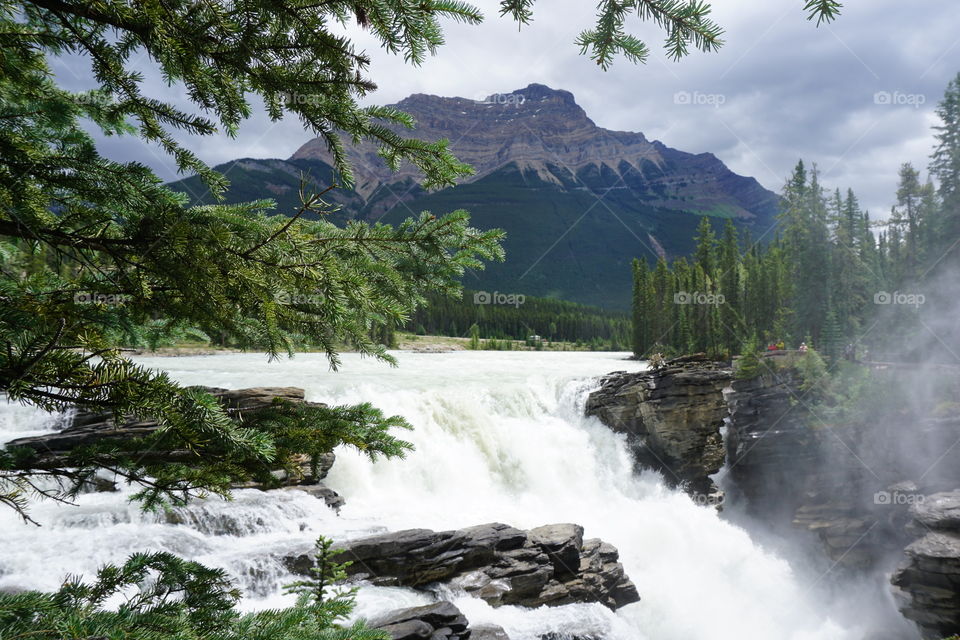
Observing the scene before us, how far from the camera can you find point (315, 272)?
2732 millimetres

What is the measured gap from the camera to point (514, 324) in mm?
102312

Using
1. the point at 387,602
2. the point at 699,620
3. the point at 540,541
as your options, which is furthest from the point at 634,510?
the point at 387,602

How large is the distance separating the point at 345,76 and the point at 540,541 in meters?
11.2

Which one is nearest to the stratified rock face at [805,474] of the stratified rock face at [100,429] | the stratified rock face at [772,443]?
the stratified rock face at [772,443]

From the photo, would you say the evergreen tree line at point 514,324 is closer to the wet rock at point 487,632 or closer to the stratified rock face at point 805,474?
the stratified rock face at point 805,474

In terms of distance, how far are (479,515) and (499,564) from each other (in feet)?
12.6

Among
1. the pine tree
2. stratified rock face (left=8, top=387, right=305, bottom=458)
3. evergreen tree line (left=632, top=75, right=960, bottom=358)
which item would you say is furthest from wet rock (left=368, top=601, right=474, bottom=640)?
the pine tree

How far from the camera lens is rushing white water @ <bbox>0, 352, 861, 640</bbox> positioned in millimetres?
7773

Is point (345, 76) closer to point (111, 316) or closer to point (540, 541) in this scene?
point (111, 316)

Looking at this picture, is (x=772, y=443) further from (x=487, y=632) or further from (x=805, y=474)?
(x=487, y=632)

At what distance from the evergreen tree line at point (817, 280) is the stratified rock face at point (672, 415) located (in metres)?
10.9

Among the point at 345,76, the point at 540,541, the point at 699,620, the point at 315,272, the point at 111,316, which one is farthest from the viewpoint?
the point at 699,620

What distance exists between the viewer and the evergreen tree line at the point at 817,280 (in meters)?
34.9

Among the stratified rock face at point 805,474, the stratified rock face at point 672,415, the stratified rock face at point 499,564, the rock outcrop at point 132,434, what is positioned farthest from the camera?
the stratified rock face at point 672,415
